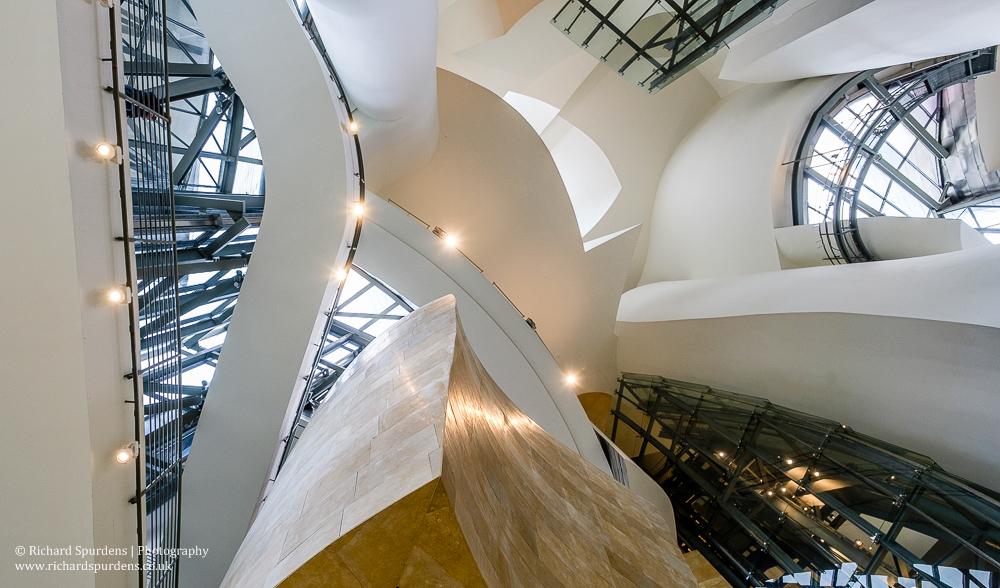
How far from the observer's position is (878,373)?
25.5ft

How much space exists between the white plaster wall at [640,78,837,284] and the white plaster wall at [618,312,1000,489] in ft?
9.89

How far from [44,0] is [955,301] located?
992 centimetres

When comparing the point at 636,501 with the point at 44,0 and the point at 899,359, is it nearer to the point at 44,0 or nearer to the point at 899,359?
the point at 44,0

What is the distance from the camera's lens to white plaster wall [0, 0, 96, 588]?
229cm

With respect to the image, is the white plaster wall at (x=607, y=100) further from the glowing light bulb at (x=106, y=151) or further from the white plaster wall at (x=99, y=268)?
the glowing light bulb at (x=106, y=151)

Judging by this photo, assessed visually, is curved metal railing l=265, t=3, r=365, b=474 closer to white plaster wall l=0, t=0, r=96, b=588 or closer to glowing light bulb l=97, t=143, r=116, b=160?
glowing light bulb l=97, t=143, r=116, b=160

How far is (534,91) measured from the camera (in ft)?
48.8

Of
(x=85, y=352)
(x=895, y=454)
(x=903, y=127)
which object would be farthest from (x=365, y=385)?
(x=903, y=127)

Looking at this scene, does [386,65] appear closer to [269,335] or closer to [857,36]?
[269,335]

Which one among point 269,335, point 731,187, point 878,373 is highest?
point 731,187

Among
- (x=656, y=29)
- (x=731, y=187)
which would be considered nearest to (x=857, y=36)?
(x=656, y=29)

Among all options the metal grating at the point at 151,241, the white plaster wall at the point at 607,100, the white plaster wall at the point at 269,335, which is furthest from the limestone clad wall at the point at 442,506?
the white plaster wall at the point at 607,100

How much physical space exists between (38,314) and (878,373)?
10.3 m

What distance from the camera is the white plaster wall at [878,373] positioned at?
649cm
